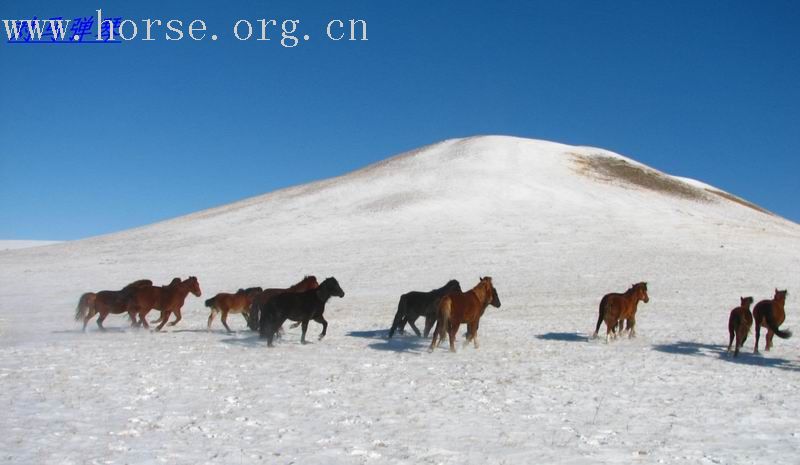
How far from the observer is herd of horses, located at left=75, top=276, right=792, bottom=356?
14.2 metres

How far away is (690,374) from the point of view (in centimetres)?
1212

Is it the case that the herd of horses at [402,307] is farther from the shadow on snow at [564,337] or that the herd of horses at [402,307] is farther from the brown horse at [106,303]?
the shadow on snow at [564,337]

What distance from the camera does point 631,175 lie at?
223 ft

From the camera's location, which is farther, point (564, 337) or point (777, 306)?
point (564, 337)

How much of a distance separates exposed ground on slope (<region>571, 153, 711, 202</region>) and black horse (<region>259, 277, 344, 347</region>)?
177 feet

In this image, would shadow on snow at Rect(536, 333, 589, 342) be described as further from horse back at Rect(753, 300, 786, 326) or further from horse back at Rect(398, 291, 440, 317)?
horse back at Rect(753, 300, 786, 326)

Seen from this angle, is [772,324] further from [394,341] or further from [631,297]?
[394,341]

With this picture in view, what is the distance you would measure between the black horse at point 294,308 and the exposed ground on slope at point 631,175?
2125 inches

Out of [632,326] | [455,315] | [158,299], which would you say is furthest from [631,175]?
[158,299]

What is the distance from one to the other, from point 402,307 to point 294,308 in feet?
9.18

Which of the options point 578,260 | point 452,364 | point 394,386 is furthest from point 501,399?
point 578,260

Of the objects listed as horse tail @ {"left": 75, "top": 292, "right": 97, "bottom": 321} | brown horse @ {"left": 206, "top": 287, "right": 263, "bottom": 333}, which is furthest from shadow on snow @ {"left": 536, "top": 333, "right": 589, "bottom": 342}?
horse tail @ {"left": 75, "top": 292, "right": 97, "bottom": 321}

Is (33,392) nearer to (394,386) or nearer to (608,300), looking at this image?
(394,386)

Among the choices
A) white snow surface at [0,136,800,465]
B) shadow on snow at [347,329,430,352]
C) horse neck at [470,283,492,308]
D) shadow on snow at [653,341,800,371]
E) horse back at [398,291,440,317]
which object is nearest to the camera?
white snow surface at [0,136,800,465]
